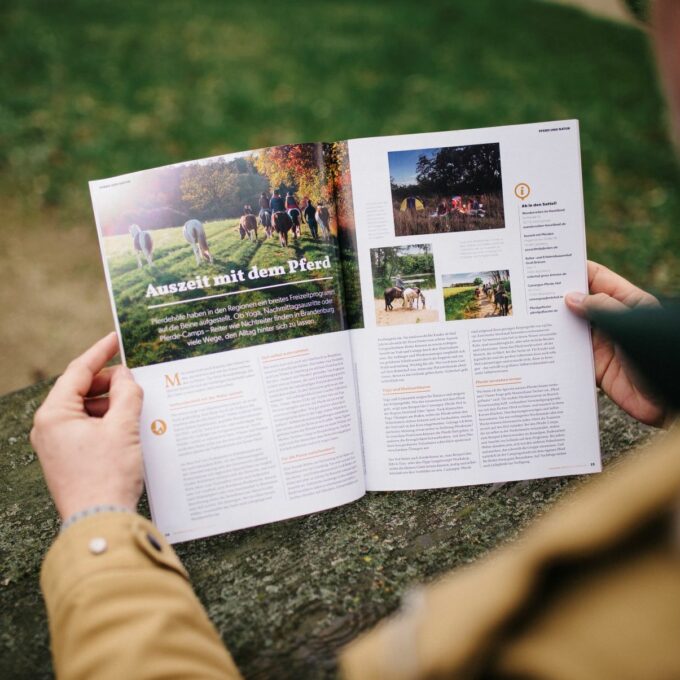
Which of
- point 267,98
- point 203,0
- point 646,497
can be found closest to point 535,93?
point 267,98

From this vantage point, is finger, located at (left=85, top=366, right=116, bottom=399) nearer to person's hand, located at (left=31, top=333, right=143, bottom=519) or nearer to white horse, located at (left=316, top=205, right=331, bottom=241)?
person's hand, located at (left=31, top=333, right=143, bottom=519)

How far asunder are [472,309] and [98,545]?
814mm

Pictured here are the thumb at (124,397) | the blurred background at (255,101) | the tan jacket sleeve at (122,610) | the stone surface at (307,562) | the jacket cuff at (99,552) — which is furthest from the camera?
the blurred background at (255,101)

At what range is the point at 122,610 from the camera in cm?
84

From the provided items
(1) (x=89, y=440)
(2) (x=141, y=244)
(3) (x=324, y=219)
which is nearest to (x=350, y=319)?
(3) (x=324, y=219)

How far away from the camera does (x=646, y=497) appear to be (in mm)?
594

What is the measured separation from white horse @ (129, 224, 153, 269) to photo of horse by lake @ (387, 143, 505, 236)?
0.49 m

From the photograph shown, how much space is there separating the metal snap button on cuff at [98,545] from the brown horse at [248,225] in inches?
24.0

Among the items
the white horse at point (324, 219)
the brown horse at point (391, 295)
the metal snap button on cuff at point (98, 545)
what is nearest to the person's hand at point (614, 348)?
the brown horse at point (391, 295)

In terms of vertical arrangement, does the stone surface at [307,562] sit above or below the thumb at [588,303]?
below

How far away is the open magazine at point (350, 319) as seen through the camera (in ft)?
4.06

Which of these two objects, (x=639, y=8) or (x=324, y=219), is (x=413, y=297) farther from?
(x=639, y=8)

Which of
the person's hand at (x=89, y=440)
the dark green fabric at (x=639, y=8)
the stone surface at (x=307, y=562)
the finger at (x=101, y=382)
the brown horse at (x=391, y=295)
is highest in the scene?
the dark green fabric at (x=639, y=8)

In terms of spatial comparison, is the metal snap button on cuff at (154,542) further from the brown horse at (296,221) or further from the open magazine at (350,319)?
the brown horse at (296,221)
